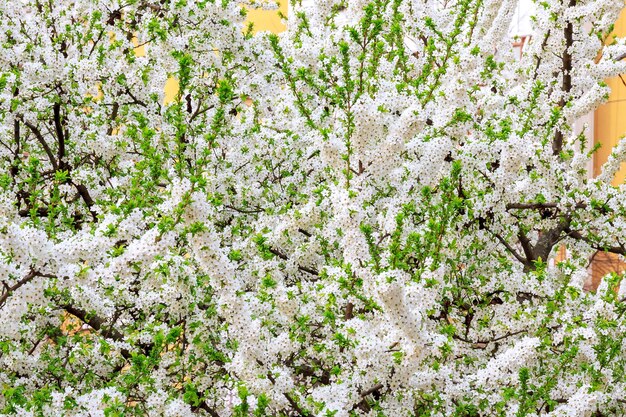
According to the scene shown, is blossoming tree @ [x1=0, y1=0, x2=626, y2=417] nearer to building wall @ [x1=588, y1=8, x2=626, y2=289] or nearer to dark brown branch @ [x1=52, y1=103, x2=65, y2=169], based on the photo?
dark brown branch @ [x1=52, y1=103, x2=65, y2=169]

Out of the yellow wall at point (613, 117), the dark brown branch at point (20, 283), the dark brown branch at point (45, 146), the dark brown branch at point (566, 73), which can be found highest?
the yellow wall at point (613, 117)

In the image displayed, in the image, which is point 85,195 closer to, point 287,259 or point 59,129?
point 59,129

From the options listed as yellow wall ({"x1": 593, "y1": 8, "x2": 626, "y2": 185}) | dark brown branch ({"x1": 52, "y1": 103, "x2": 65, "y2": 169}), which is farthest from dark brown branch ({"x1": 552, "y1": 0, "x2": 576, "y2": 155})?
yellow wall ({"x1": 593, "y1": 8, "x2": 626, "y2": 185})

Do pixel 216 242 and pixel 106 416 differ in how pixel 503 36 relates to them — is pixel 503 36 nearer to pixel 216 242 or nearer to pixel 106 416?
pixel 216 242

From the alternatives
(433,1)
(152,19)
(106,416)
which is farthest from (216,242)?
(433,1)

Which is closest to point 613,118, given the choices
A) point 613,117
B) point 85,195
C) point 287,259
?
point 613,117

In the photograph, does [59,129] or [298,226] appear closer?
[298,226]

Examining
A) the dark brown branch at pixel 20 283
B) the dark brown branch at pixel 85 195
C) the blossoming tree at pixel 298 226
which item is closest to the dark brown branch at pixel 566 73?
the blossoming tree at pixel 298 226

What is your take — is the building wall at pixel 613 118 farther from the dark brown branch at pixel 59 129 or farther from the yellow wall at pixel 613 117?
the dark brown branch at pixel 59 129
